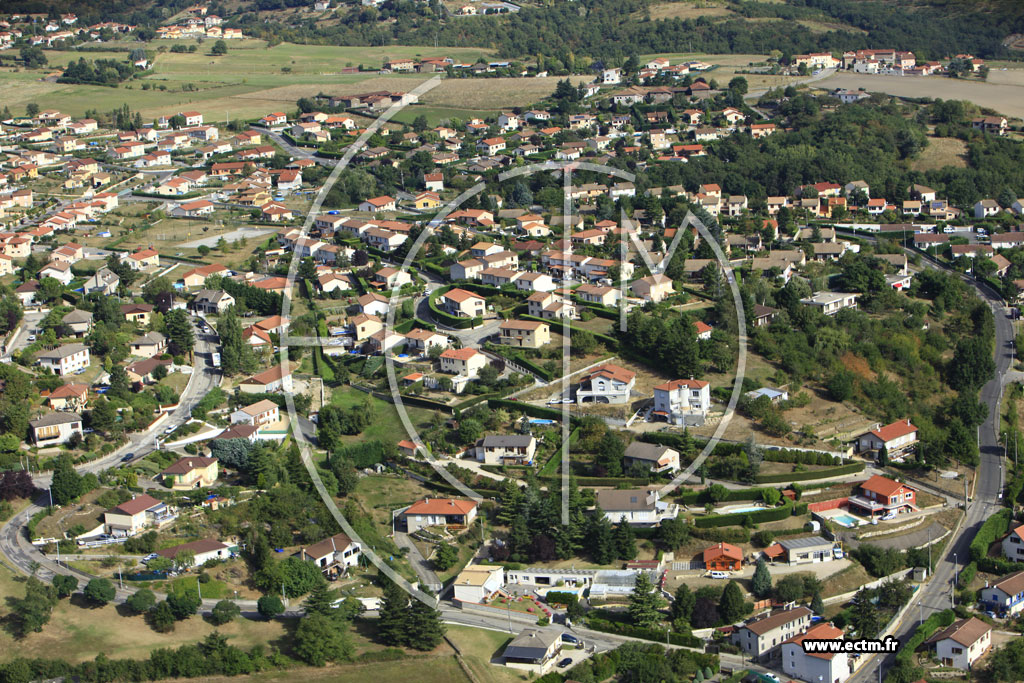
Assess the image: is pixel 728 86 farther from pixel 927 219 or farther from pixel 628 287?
pixel 628 287

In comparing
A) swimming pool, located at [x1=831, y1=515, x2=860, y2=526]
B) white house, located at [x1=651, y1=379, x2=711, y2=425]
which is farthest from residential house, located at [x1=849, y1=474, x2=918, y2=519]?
white house, located at [x1=651, y1=379, x2=711, y2=425]

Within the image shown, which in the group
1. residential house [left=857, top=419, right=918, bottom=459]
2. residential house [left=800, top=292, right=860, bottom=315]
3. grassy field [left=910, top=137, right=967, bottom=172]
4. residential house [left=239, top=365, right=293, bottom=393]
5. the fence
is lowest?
the fence

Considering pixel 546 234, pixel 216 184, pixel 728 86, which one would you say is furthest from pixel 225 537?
pixel 728 86

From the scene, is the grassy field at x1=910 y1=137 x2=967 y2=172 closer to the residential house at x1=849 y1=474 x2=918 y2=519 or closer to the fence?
the residential house at x1=849 y1=474 x2=918 y2=519

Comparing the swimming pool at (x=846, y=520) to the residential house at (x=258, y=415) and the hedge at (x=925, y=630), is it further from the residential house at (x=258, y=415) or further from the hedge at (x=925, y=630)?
the residential house at (x=258, y=415)

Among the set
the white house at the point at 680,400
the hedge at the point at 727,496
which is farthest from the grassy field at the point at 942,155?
the hedge at the point at 727,496

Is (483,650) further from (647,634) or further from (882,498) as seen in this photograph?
(882,498)
